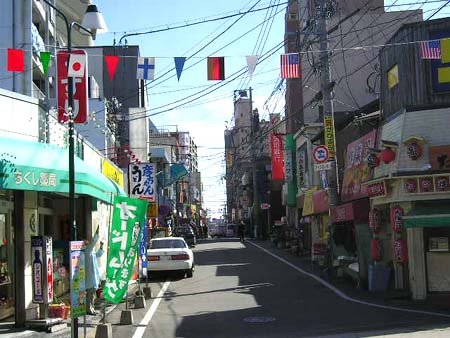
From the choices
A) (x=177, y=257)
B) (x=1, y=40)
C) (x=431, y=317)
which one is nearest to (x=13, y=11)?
(x=1, y=40)

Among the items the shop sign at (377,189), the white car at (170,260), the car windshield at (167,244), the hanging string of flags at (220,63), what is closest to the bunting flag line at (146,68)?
the hanging string of flags at (220,63)

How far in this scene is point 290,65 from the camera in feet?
49.7

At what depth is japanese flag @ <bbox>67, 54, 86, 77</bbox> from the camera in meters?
10.9

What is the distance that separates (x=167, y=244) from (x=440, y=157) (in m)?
11.8

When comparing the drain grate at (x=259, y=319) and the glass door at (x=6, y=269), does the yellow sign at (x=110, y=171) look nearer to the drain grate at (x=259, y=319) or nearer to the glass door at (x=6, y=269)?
the glass door at (x=6, y=269)

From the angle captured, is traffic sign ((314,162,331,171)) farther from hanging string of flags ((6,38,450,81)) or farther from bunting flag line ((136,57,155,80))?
bunting flag line ((136,57,155,80))

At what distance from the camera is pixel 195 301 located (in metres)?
16.0

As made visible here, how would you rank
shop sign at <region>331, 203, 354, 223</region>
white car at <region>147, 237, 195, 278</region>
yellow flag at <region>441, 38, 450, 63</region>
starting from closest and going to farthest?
1. yellow flag at <region>441, 38, 450, 63</region>
2. shop sign at <region>331, 203, 354, 223</region>
3. white car at <region>147, 237, 195, 278</region>

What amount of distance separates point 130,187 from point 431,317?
45.6 feet

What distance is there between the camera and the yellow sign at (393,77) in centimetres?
1725

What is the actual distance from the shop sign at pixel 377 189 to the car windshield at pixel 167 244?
847 cm

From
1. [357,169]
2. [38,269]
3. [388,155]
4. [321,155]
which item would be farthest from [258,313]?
[357,169]

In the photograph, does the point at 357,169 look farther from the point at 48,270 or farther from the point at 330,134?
Result: the point at 48,270

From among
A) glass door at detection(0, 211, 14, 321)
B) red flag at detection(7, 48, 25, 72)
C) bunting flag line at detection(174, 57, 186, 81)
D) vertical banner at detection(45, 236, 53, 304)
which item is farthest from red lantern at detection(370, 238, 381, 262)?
red flag at detection(7, 48, 25, 72)
